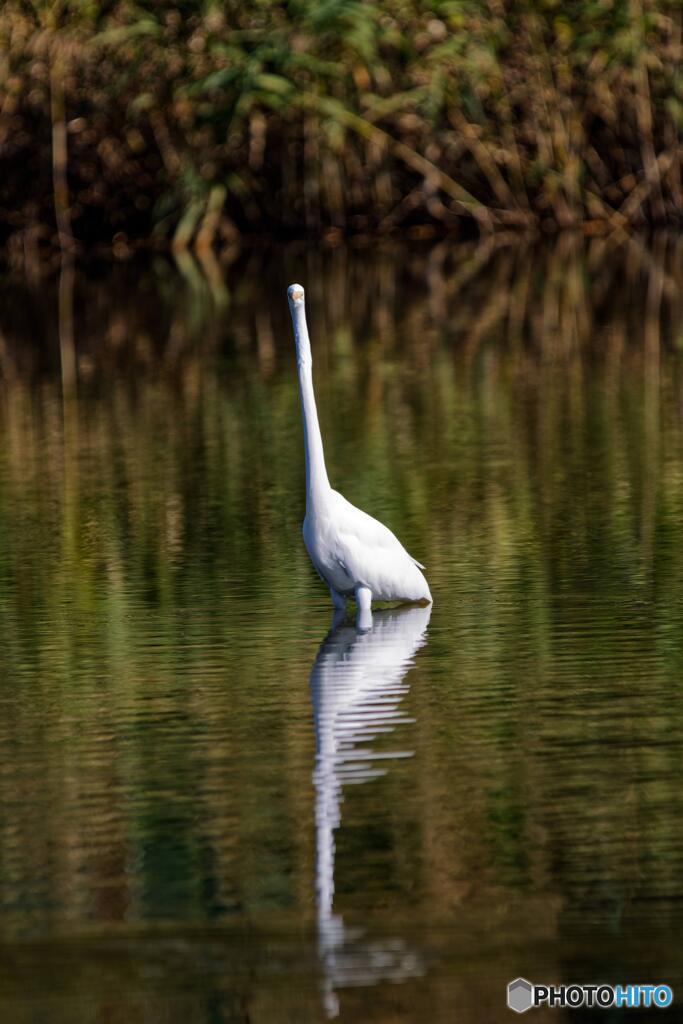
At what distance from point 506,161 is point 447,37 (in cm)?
152

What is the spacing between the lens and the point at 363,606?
23.2 feet

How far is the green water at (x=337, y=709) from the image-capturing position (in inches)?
171

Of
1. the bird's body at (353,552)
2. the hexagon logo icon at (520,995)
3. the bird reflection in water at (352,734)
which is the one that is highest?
the bird's body at (353,552)

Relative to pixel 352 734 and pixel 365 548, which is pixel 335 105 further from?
pixel 352 734

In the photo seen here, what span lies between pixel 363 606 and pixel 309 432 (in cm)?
60

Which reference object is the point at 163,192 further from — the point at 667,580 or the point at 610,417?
the point at 667,580

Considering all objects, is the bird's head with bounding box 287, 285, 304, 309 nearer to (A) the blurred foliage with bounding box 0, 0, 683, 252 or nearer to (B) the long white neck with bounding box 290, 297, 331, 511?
(B) the long white neck with bounding box 290, 297, 331, 511

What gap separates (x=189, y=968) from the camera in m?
4.30

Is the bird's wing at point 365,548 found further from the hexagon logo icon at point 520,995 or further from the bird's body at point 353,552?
the hexagon logo icon at point 520,995

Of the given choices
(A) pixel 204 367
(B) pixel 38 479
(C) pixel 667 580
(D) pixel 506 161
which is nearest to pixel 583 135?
(D) pixel 506 161

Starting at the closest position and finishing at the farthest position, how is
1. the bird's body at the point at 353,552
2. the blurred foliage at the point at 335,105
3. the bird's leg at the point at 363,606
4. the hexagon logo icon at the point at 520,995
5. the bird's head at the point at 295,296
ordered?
the hexagon logo icon at the point at 520,995 → the bird's body at the point at 353,552 → the bird's leg at the point at 363,606 → the bird's head at the point at 295,296 → the blurred foliage at the point at 335,105

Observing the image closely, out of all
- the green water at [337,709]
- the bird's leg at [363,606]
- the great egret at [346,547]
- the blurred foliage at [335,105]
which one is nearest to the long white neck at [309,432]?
the great egret at [346,547]

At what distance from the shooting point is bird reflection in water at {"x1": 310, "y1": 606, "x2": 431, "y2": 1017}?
14.0ft

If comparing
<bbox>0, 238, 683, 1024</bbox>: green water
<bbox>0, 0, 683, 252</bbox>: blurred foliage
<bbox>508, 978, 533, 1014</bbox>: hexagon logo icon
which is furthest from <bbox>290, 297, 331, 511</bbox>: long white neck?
<bbox>0, 0, 683, 252</bbox>: blurred foliage
